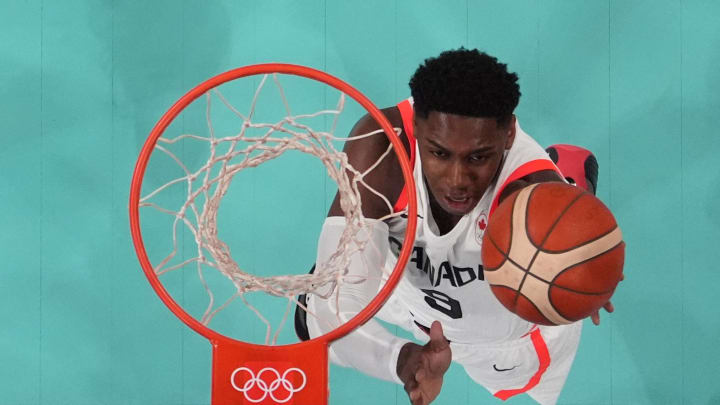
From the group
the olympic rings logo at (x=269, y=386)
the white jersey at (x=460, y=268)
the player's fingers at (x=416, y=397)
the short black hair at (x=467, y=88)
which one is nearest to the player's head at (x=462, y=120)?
the short black hair at (x=467, y=88)

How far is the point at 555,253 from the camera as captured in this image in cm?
182

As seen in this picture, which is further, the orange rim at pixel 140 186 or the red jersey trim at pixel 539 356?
the red jersey trim at pixel 539 356

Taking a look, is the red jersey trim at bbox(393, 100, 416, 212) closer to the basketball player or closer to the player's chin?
the basketball player

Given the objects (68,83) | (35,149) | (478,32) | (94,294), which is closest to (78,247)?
(94,294)

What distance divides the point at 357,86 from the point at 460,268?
1.68 m

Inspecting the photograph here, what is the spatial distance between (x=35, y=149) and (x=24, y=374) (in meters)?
1.02

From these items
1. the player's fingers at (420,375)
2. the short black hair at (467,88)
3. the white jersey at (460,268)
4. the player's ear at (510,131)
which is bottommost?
the player's fingers at (420,375)

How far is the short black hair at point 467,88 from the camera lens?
1.97m

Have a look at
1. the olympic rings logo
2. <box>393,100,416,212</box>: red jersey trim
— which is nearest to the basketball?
<box>393,100,416,212</box>: red jersey trim

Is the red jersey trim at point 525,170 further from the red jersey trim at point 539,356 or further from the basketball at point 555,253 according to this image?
the red jersey trim at point 539,356

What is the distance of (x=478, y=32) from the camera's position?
391cm

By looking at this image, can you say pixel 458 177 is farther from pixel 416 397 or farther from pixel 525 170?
pixel 416 397

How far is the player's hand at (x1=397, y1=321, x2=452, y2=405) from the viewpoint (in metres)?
1.88

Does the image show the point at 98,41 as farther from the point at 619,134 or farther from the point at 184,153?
the point at 619,134
